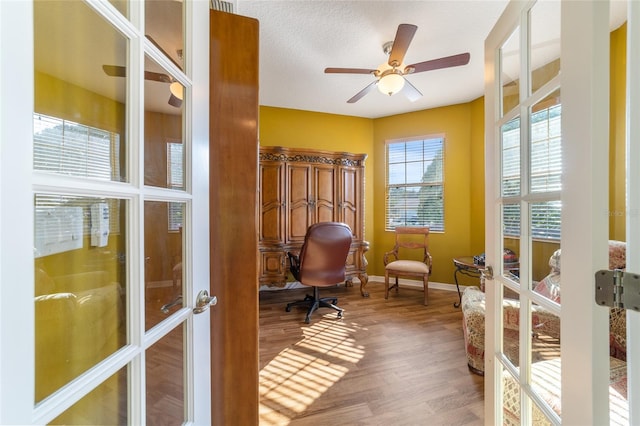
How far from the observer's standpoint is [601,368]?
60 cm

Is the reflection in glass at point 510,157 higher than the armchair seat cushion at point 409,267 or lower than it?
higher

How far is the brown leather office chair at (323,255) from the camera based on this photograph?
9.00ft

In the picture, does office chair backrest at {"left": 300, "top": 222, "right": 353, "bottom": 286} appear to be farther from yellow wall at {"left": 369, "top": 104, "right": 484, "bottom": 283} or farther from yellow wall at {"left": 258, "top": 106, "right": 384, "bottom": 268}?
yellow wall at {"left": 369, "top": 104, "right": 484, "bottom": 283}

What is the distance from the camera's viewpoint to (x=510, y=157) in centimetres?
106

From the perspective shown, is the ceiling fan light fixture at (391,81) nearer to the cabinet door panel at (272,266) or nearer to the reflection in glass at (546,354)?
the reflection in glass at (546,354)

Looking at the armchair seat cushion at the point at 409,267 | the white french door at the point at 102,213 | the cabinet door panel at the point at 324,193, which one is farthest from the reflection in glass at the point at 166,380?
the armchair seat cushion at the point at 409,267

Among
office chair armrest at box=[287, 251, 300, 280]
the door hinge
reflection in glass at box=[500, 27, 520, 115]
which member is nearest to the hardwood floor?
office chair armrest at box=[287, 251, 300, 280]

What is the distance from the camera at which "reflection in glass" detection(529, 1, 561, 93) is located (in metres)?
0.77

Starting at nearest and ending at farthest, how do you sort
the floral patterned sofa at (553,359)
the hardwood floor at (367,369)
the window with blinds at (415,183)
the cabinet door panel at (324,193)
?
1. the floral patterned sofa at (553,359)
2. the hardwood floor at (367,369)
3. the cabinet door panel at (324,193)
4. the window with blinds at (415,183)

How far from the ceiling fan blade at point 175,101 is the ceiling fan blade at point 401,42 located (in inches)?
63.9

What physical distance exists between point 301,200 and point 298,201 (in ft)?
0.15

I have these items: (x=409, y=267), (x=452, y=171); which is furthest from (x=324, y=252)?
(x=452, y=171)

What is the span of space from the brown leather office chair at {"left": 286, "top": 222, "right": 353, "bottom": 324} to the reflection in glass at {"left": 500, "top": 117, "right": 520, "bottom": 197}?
5.94 ft
